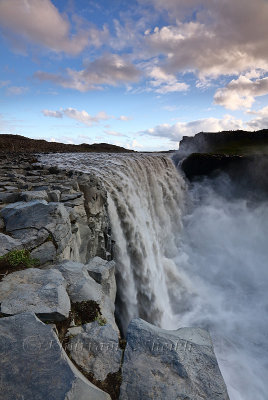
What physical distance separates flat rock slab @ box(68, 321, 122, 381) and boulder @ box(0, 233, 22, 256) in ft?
7.86

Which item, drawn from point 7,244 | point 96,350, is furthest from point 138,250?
point 96,350

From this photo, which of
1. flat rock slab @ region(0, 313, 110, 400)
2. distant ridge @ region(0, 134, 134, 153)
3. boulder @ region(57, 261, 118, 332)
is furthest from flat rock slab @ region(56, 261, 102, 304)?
distant ridge @ region(0, 134, 134, 153)

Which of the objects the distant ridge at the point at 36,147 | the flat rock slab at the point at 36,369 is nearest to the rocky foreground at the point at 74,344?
the flat rock slab at the point at 36,369

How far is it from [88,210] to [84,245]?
1.41 meters

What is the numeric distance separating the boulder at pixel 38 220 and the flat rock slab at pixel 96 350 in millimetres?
2642

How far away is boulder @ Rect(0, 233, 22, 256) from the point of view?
4910 millimetres

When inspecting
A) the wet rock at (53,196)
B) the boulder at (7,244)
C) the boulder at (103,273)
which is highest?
the wet rock at (53,196)

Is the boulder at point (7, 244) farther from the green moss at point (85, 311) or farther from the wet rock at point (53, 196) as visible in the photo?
the wet rock at point (53, 196)

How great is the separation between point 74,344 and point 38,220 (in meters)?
3.54

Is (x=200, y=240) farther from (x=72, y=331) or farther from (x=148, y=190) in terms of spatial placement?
(x=72, y=331)

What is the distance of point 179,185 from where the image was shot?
26.6 meters

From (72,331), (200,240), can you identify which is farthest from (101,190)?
(200,240)

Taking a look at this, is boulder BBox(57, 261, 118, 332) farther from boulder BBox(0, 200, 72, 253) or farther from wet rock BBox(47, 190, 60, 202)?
wet rock BBox(47, 190, 60, 202)

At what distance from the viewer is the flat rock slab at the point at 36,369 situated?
2.50 metres
